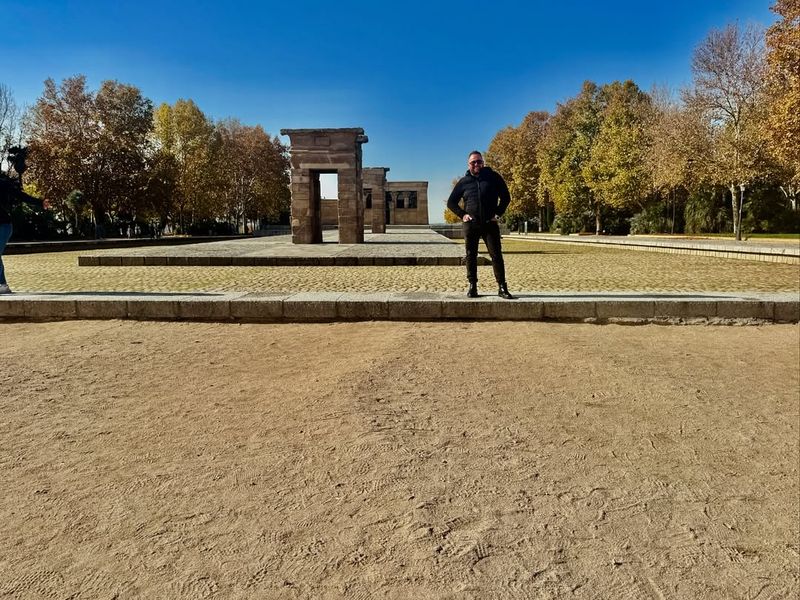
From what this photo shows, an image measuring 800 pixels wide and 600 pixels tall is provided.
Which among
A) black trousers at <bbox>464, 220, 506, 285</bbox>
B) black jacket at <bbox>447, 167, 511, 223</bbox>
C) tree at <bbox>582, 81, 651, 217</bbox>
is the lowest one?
black trousers at <bbox>464, 220, 506, 285</bbox>

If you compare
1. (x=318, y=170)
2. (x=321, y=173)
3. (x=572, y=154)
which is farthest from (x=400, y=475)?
(x=572, y=154)

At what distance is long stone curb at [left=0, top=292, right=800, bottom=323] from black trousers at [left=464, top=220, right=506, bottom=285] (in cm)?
43

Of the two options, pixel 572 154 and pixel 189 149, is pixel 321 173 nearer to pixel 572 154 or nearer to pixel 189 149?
pixel 572 154

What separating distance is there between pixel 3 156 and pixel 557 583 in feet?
139

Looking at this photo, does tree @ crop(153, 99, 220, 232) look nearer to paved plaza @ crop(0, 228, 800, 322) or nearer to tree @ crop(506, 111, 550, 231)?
tree @ crop(506, 111, 550, 231)

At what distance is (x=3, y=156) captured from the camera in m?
34.6

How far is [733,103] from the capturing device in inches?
1057

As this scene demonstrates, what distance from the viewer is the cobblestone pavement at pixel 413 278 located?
29.6 ft

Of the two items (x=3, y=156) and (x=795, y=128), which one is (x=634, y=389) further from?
(x=3, y=156)

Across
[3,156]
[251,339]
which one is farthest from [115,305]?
[3,156]

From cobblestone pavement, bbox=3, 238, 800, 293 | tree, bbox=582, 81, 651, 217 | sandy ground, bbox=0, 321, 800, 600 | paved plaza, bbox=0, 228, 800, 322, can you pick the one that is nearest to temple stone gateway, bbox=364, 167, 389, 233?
tree, bbox=582, 81, 651, 217

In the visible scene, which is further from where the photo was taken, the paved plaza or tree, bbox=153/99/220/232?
tree, bbox=153/99/220/232

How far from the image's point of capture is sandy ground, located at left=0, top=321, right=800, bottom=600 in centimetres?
218

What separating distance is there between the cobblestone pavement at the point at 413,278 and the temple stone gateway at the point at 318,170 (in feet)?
27.1
